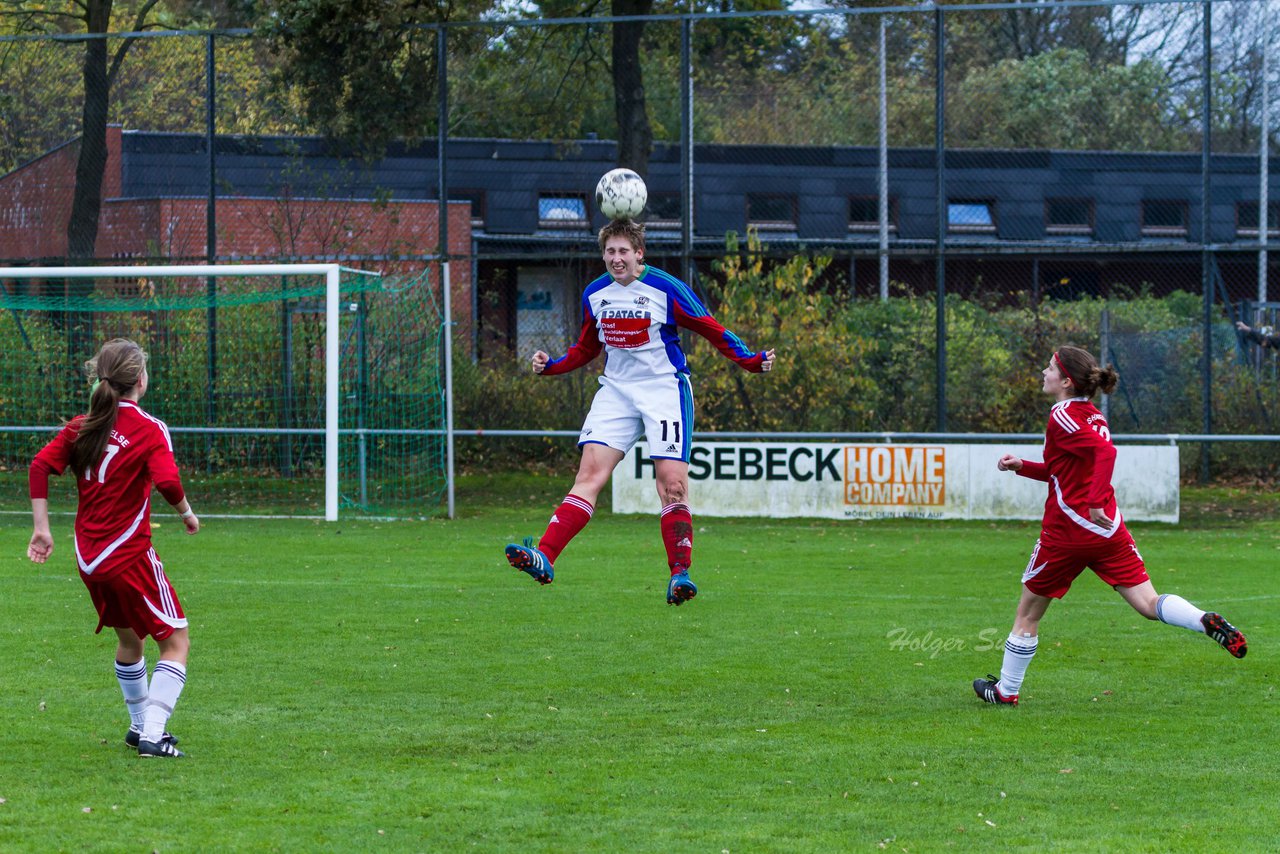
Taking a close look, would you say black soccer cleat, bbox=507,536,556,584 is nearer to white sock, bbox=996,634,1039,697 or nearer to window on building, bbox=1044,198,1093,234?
white sock, bbox=996,634,1039,697

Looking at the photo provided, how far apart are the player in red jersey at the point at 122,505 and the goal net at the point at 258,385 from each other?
10.3 m

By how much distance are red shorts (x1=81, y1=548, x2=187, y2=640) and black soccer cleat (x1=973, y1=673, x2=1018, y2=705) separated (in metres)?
3.71

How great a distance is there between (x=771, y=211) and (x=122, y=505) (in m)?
13.5

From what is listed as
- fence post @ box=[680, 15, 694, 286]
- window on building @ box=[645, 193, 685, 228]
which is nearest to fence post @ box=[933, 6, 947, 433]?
fence post @ box=[680, 15, 694, 286]

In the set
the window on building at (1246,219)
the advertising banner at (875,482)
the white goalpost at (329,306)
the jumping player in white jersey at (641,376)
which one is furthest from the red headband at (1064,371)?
the window on building at (1246,219)

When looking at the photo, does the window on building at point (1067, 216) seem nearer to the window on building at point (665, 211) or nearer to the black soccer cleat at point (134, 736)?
the window on building at point (665, 211)

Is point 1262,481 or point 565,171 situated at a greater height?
point 565,171

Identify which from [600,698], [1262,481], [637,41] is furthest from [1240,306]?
[600,698]

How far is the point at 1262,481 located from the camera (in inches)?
695

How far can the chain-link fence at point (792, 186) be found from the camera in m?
17.8

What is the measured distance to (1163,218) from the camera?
58.9ft

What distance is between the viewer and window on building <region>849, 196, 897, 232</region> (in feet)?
60.3

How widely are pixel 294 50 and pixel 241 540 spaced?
287 inches

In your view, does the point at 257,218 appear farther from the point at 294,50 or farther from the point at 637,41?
the point at 637,41
